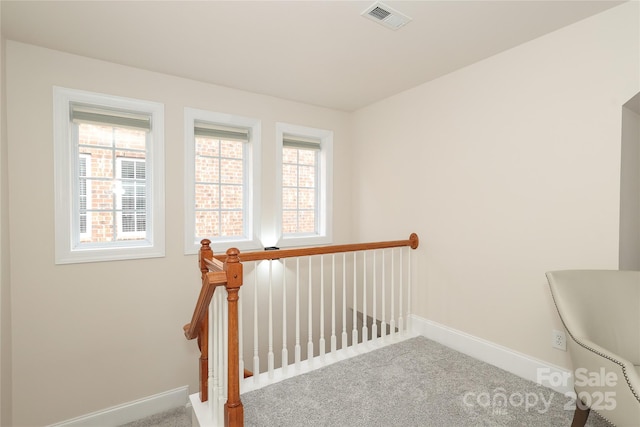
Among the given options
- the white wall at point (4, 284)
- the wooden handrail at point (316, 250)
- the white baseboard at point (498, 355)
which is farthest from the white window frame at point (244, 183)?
the white baseboard at point (498, 355)

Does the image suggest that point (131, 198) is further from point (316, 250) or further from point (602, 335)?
point (602, 335)

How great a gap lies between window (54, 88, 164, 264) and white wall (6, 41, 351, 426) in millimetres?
69

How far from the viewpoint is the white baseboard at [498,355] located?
210 cm

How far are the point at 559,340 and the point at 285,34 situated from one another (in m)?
2.80

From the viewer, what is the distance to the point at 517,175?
233cm

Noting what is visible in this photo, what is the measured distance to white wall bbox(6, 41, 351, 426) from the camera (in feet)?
7.67

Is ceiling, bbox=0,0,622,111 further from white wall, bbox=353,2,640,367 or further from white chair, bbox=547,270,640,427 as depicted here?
white chair, bbox=547,270,640,427

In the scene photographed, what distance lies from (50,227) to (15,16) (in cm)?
144

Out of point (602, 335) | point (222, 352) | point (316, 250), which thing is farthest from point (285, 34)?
point (602, 335)

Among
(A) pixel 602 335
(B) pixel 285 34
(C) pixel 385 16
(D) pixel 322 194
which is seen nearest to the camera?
(A) pixel 602 335

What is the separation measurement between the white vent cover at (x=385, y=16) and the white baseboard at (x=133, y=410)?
345cm

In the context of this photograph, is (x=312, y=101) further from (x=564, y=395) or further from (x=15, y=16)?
(x=564, y=395)

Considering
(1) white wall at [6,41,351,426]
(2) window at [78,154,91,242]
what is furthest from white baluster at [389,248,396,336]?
(2) window at [78,154,91,242]

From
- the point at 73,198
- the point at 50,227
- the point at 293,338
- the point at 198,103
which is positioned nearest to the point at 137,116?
the point at 198,103
